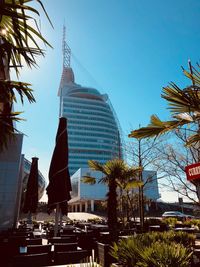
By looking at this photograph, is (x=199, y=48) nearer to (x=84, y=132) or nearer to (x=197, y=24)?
(x=197, y=24)

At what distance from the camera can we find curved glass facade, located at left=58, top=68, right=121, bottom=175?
10238cm

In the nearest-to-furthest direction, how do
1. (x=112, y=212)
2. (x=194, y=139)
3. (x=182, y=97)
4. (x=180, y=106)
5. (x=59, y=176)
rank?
(x=182, y=97) → (x=180, y=106) → (x=194, y=139) → (x=112, y=212) → (x=59, y=176)

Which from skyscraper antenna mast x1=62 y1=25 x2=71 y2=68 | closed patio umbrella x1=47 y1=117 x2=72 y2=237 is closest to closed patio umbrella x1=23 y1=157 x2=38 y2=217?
closed patio umbrella x1=47 y1=117 x2=72 y2=237

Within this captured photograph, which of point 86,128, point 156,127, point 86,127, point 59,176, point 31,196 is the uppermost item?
point 86,127

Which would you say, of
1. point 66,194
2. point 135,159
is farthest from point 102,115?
point 66,194

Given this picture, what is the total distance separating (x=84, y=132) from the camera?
349ft

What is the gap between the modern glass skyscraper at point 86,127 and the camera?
336 feet

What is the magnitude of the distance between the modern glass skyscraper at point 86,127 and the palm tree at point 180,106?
96.7 metres

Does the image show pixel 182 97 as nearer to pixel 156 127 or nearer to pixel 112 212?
pixel 156 127

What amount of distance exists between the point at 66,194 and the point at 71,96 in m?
111

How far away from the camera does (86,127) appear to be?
354 ft

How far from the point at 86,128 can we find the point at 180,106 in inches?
4111

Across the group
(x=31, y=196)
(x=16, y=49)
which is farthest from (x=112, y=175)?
(x=16, y=49)

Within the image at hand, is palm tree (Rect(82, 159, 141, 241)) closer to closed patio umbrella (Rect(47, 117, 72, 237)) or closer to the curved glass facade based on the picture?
closed patio umbrella (Rect(47, 117, 72, 237))
